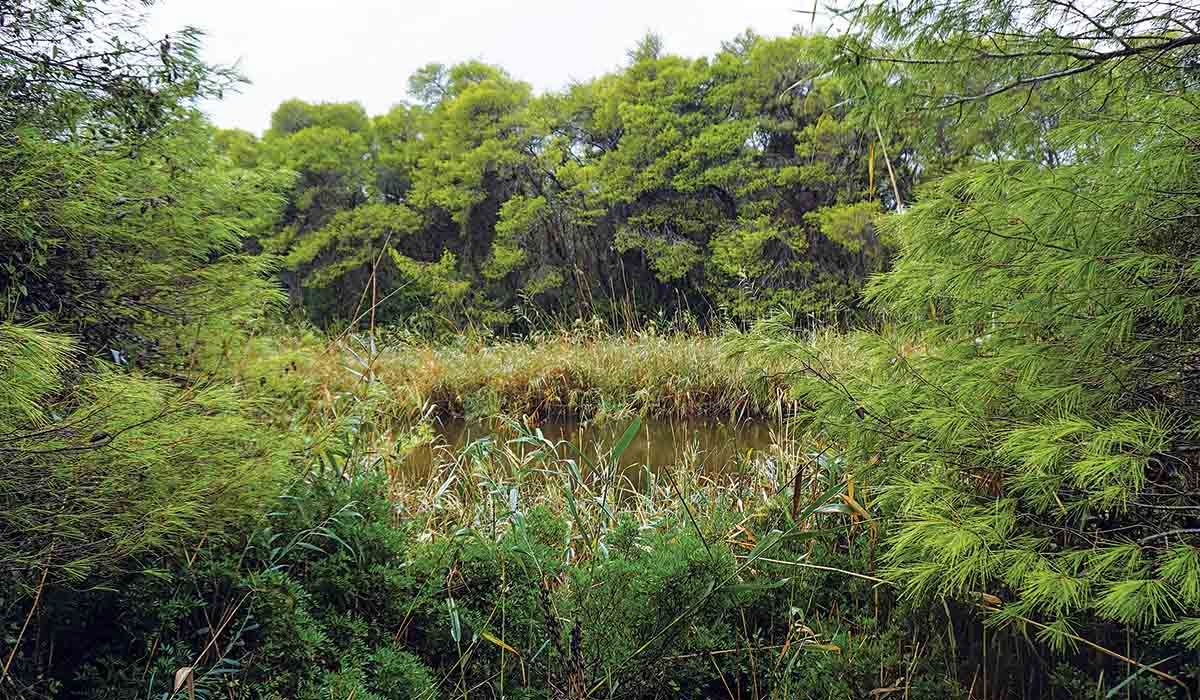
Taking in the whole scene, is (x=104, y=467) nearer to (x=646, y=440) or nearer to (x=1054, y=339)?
(x=1054, y=339)

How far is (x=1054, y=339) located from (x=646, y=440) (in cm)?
387

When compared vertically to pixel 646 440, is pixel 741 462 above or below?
above

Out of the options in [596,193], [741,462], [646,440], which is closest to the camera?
[741,462]

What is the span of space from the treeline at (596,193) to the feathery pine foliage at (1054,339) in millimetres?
11666

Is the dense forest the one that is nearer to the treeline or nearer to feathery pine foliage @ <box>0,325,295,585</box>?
feathery pine foliage @ <box>0,325,295,585</box>

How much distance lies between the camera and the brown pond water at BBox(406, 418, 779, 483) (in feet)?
14.1

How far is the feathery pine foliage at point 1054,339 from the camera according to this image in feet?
4.66

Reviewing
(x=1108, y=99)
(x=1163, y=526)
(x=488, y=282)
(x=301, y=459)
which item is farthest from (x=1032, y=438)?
(x=488, y=282)

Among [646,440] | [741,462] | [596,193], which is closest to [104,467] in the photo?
[741,462]

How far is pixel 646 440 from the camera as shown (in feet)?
17.8

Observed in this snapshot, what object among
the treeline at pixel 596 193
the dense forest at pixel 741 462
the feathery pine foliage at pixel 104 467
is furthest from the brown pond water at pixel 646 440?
the treeline at pixel 596 193

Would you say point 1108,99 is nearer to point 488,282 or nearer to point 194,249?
point 194,249

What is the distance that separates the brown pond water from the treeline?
7593mm

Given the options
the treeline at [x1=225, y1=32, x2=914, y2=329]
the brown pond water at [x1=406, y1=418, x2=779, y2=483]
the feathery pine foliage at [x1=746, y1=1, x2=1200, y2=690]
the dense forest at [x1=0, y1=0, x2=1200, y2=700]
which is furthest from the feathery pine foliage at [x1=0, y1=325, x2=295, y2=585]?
the treeline at [x1=225, y1=32, x2=914, y2=329]
